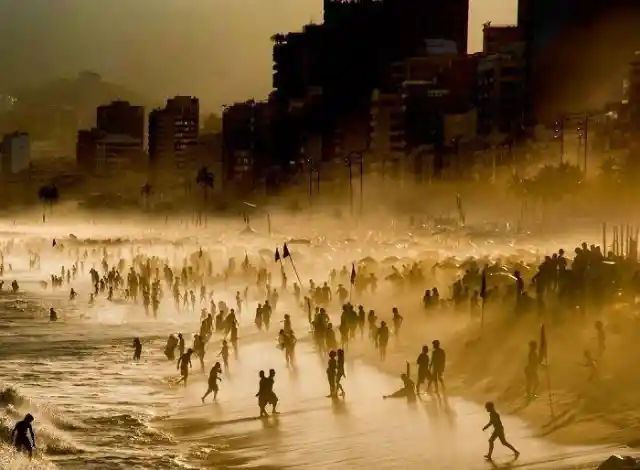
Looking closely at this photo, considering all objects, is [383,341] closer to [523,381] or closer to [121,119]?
[523,381]

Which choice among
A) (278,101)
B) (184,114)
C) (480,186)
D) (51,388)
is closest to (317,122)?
(278,101)

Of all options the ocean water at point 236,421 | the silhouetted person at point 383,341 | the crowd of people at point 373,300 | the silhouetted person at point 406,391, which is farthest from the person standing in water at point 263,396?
the silhouetted person at point 383,341

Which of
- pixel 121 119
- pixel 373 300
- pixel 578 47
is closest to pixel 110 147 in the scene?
pixel 121 119

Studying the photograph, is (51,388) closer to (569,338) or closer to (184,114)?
(569,338)

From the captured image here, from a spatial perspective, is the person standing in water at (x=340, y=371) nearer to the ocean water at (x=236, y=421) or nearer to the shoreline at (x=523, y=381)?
the ocean water at (x=236, y=421)

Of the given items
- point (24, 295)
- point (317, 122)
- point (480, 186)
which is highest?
point (317, 122)

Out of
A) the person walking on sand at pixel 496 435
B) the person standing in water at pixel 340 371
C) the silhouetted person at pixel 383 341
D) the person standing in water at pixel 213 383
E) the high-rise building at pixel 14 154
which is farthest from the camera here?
the high-rise building at pixel 14 154
